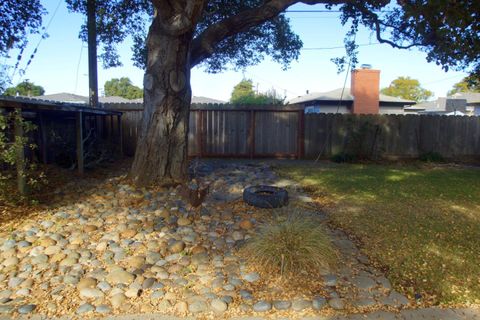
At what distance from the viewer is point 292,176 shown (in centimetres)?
864

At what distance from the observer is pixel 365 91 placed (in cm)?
2680

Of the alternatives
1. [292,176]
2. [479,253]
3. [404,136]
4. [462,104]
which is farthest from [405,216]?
[462,104]

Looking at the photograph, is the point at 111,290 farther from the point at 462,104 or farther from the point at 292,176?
the point at 462,104

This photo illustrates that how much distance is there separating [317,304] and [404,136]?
36.1ft

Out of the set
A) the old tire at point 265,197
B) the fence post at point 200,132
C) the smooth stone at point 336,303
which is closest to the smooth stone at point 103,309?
the smooth stone at point 336,303

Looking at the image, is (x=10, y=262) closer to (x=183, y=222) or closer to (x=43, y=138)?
(x=183, y=222)

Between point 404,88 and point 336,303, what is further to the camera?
point 404,88

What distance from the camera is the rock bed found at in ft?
10.3

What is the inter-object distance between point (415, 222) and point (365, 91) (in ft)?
76.6

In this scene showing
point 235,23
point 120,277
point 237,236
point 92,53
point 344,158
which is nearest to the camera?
point 120,277

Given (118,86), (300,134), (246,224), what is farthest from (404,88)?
(246,224)

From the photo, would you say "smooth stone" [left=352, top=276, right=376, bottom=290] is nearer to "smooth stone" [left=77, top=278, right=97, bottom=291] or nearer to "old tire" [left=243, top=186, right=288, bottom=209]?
"old tire" [left=243, top=186, right=288, bottom=209]

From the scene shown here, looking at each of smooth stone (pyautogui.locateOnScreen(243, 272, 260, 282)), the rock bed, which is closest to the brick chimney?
the rock bed

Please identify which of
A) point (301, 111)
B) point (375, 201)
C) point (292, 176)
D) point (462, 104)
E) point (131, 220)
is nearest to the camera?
point (131, 220)
